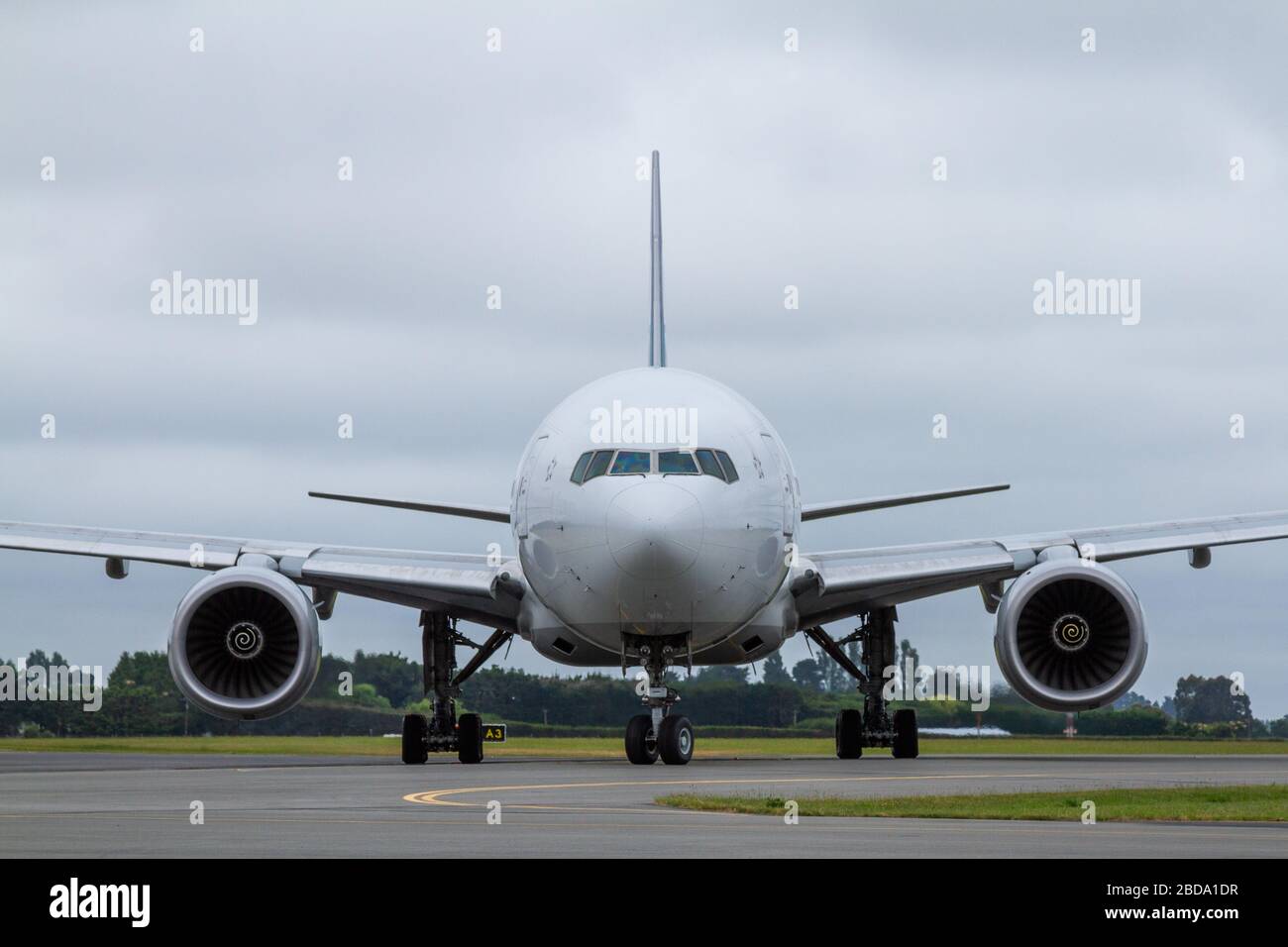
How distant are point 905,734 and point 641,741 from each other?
742 cm

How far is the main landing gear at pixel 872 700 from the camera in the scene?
31797 millimetres

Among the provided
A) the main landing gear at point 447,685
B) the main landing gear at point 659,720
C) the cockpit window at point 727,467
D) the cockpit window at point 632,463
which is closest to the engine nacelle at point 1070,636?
the main landing gear at point 659,720

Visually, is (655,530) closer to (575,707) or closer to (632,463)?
(632,463)

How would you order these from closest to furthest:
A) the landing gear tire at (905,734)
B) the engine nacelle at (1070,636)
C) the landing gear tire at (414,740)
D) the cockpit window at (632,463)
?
1. the cockpit window at (632,463)
2. the engine nacelle at (1070,636)
3. the landing gear tire at (414,740)
4. the landing gear tire at (905,734)

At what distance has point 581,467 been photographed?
983 inches

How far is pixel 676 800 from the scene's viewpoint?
16.9m

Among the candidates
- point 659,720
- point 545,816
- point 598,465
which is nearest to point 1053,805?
point 545,816

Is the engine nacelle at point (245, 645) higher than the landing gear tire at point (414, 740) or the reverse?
higher

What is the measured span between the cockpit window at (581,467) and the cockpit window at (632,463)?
43cm

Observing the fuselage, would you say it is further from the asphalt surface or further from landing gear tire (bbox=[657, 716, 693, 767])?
the asphalt surface

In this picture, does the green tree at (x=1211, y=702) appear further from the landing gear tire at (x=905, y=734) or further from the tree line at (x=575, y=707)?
the landing gear tire at (x=905, y=734)

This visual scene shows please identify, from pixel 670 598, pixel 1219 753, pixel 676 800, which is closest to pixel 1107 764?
pixel 670 598

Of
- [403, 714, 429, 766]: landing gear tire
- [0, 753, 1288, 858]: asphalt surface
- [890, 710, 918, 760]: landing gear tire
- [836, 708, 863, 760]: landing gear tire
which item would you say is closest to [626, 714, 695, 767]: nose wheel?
[0, 753, 1288, 858]: asphalt surface
